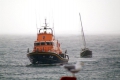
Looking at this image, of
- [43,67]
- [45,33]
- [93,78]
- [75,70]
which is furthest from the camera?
[45,33]

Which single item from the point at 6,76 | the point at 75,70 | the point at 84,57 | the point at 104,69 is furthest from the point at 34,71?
the point at 75,70

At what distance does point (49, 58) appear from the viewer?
178 feet

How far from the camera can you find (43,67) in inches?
2066

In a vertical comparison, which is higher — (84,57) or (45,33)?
(45,33)

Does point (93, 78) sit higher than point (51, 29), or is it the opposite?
point (51, 29)

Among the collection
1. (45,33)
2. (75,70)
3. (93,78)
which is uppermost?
(45,33)

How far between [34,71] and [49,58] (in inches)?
260

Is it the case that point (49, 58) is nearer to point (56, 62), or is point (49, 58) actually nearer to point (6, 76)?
point (56, 62)

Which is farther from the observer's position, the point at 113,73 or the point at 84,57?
the point at 84,57

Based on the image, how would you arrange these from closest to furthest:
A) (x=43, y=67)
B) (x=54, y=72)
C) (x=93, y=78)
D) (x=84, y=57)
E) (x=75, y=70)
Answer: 1. (x=75, y=70)
2. (x=93, y=78)
3. (x=54, y=72)
4. (x=43, y=67)
5. (x=84, y=57)

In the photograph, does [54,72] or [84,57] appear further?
[84,57]

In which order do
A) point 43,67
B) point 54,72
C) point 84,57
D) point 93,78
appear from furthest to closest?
point 84,57 → point 43,67 → point 54,72 → point 93,78

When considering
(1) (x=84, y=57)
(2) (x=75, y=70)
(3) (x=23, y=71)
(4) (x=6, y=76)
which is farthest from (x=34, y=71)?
(2) (x=75, y=70)

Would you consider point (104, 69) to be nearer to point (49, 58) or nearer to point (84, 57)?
point (49, 58)
